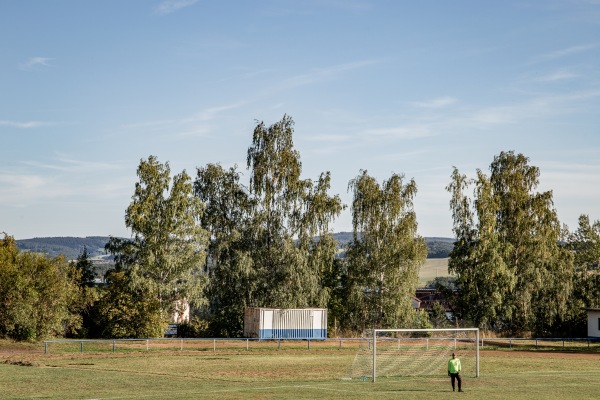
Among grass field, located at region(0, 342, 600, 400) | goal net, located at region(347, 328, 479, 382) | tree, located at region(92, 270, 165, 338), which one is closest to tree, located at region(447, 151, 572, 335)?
goal net, located at region(347, 328, 479, 382)

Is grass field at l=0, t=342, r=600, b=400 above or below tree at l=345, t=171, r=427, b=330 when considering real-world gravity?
below

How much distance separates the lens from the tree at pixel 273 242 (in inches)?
3093

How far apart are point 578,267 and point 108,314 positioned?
5597 centimetres

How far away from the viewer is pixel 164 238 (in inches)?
2916

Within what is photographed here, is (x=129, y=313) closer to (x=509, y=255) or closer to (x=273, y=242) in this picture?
(x=273, y=242)

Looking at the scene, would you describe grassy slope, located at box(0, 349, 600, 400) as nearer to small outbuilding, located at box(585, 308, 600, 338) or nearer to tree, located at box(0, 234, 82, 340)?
tree, located at box(0, 234, 82, 340)

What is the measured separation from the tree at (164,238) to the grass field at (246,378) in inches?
415

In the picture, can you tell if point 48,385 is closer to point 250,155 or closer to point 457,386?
point 457,386

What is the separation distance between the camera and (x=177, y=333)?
7775 centimetres

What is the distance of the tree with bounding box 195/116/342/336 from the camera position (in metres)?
78.6

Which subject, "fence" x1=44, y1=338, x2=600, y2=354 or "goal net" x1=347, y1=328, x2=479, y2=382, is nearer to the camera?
"goal net" x1=347, y1=328, x2=479, y2=382

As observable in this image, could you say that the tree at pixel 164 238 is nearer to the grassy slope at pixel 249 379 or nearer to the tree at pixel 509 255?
the grassy slope at pixel 249 379

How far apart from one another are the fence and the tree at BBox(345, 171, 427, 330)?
238 inches

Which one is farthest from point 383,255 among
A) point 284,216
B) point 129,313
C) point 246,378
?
point 246,378
